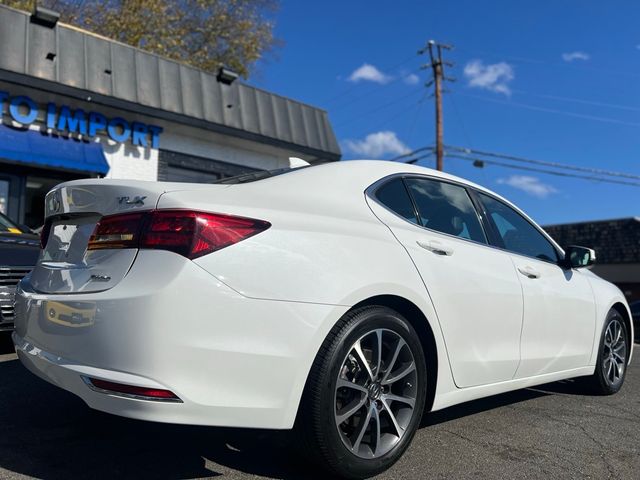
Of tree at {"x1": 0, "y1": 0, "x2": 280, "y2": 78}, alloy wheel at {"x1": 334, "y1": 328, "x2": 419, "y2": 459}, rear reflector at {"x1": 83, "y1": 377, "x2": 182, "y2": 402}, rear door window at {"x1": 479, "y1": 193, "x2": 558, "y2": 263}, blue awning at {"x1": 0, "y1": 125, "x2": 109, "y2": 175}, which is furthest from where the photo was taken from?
tree at {"x1": 0, "y1": 0, "x2": 280, "y2": 78}

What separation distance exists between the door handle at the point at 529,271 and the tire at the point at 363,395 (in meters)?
1.18

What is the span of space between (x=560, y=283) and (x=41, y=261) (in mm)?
3364

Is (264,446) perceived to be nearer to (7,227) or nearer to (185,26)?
(7,227)

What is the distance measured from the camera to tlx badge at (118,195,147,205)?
96.8 inches

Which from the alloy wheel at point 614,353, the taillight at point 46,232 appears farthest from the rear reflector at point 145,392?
the alloy wheel at point 614,353

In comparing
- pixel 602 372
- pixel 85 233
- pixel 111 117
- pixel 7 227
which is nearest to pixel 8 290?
pixel 7 227

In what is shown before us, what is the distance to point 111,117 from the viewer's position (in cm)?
1092

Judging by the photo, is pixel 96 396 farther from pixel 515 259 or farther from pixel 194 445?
pixel 515 259

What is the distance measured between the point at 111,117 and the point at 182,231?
9.53m

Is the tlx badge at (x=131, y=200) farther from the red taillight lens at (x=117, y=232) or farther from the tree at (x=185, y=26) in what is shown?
the tree at (x=185, y=26)

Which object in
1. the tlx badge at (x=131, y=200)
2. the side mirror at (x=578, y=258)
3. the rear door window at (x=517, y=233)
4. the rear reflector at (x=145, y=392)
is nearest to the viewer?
the rear reflector at (x=145, y=392)

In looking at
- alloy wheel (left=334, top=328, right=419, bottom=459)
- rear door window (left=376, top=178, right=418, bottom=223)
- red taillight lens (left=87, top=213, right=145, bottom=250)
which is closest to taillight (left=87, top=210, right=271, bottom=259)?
red taillight lens (left=87, top=213, right=145, bottom=250)

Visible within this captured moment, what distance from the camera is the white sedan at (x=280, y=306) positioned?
225 cm

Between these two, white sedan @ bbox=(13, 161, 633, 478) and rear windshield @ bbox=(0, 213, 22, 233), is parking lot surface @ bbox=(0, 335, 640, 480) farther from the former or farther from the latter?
rear windshield @ bbox=(0, 213, 22, 233)
